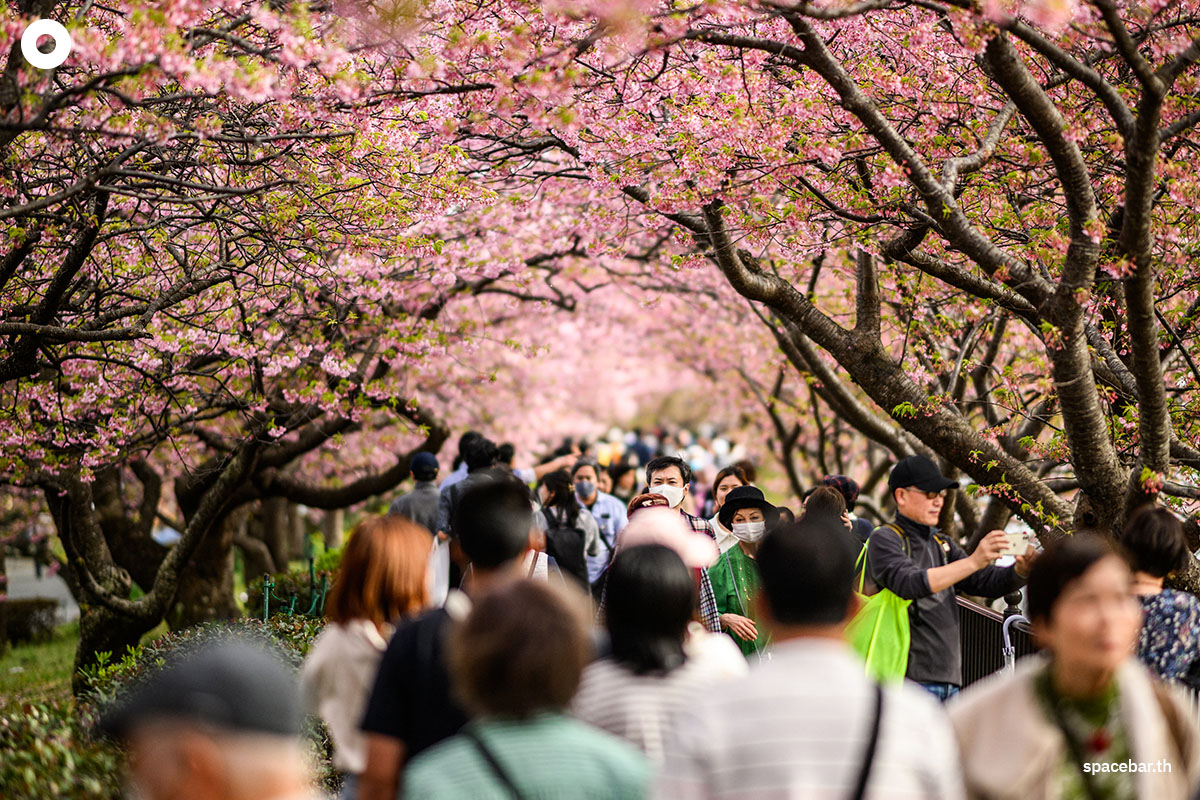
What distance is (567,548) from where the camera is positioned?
730 centimetres

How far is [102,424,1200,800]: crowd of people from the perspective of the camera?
2096 mm

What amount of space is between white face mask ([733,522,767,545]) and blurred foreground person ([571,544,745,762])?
2.90 meters

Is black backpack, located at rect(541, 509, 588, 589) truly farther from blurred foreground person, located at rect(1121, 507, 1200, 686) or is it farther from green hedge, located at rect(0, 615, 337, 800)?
blurred foreground person, located at rect(1121, 507, 1200, 686)

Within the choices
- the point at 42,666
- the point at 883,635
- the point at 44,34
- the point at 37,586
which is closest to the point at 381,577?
the point at 883,635

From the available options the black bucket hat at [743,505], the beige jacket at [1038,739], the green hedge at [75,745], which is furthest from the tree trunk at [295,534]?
the beige jacket at [1038,739]

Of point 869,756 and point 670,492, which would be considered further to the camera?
point 670,492

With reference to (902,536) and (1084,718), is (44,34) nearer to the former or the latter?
(902,536)

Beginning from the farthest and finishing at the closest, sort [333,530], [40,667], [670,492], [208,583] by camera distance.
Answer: [333,530] < [40,667] < [208,583] < [670,492]

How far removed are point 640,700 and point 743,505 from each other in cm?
322

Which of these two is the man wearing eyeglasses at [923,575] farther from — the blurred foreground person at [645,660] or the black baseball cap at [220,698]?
the black baseball cap at [220,698]

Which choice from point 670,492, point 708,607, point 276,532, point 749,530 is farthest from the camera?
point 276,532

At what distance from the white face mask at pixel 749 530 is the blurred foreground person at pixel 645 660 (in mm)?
2899

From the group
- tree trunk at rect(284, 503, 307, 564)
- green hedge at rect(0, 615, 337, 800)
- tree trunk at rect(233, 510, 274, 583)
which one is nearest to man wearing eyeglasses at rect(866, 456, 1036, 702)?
green hedge at rect(0, 615, 337, 800)

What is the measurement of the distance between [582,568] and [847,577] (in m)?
5.00
